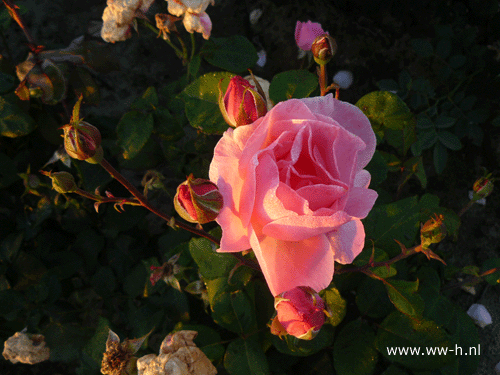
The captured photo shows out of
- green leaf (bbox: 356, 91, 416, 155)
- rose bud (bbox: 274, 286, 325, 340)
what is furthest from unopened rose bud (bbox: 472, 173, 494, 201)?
rose bud (bbox: 274, 286, 325, 340)

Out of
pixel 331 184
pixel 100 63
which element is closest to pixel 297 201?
pixel 331 184

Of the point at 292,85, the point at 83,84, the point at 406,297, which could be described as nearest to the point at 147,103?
the point at 83,84

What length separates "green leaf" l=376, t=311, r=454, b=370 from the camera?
2.33ft

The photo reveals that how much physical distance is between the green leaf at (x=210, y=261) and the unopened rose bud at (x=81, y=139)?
287 millimetres

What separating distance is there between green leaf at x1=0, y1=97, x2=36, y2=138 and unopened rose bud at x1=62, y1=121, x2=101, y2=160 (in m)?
0.55

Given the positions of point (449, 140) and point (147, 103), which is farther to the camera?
point (449, 140)

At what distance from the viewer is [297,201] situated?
0.37 meters

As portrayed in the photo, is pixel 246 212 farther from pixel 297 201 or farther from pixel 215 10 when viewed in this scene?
pixel 215 10

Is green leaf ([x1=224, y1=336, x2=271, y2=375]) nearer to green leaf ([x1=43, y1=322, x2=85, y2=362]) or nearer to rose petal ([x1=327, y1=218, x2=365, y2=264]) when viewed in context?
rose petal ([x1=327, y1=218, x2=365, y2=264])

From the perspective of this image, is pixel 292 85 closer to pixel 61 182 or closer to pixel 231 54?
pixel 231 54

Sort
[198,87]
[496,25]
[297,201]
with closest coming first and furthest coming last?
[297,201] → [198,87] → [496,25]

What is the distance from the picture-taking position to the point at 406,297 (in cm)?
59

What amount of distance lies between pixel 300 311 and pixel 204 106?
41cm

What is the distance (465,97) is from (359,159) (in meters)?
0.96
